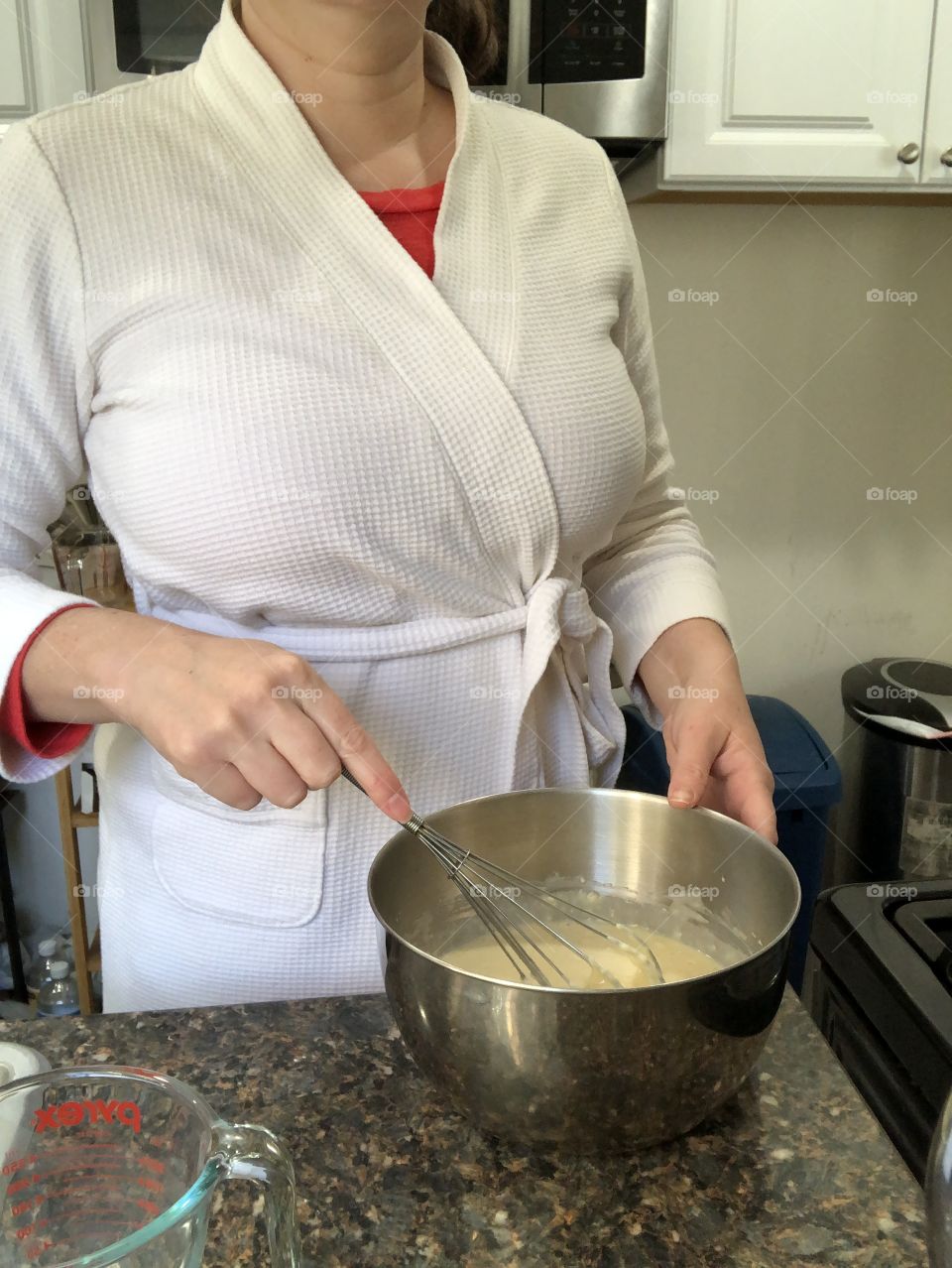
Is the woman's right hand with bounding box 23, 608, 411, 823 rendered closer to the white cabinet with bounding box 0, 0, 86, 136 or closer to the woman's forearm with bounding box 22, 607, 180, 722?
the woman's forearm with bounding box 22, 607, 180, 722

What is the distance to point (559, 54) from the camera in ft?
4.11

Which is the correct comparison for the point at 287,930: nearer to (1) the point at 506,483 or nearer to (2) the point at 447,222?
(1) the point at 506,483

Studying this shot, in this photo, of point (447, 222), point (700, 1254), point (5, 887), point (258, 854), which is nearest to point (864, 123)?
point (447, 222)

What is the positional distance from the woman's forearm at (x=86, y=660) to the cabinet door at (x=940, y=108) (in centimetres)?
A: 122

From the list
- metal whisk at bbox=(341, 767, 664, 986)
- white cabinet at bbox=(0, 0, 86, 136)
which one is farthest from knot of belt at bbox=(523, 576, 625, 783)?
white cabinet at bbox=(0, 0, 86, 136)

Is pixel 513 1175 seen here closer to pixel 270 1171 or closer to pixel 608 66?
pixel 270 1171

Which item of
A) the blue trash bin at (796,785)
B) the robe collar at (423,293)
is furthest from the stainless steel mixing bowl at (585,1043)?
the blue trash bin at (796,785)

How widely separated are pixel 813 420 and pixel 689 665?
115 cm

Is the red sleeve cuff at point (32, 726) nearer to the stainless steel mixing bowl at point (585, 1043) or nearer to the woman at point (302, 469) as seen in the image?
the woman at point (302, 469)

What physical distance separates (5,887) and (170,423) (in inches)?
53.3

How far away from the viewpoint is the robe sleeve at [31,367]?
1.92ft

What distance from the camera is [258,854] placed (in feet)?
2.13

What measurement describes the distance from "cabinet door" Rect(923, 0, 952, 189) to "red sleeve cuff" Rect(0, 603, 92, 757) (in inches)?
48.4

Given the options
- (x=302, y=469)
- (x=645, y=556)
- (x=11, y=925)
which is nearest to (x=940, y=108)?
(x=645, y=556)
